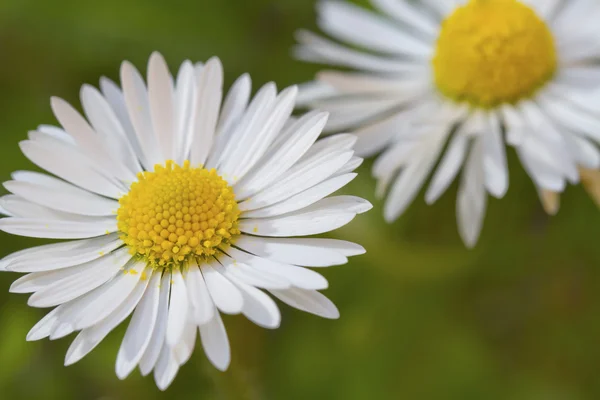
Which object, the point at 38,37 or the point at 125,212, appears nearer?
the point at 125,212

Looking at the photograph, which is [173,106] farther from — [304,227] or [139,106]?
[304,227]

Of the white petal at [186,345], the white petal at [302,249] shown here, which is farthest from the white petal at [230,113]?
the white petal at [186,345]

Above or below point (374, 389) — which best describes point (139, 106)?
above

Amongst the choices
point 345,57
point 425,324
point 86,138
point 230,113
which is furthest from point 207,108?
point 425,324

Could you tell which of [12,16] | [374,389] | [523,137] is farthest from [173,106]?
[12,16]

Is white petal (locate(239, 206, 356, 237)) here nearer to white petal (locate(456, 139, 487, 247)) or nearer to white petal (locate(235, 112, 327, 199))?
white petal (locate(235, 112, 327, 199))

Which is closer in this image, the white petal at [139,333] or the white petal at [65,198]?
the white petal at [139,333]

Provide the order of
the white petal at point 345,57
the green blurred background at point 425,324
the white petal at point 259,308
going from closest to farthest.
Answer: the white petal at point 259,308 < the white petal at point 345,57 < the green blurred background at point 425,324

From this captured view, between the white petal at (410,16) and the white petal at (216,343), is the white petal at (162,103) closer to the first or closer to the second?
the white petal at (216,343)
